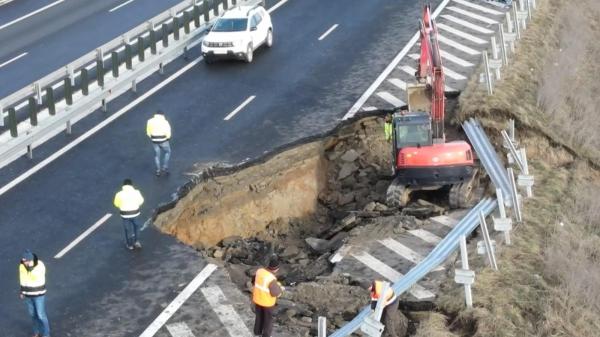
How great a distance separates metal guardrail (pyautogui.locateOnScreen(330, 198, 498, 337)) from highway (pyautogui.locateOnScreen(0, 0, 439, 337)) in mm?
4150

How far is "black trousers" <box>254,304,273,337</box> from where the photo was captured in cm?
1883

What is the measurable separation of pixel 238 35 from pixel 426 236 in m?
13.7

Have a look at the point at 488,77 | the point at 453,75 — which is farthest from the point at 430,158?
the point at 453,75

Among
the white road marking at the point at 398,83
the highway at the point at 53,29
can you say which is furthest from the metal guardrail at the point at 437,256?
the highway at the point at 53,29

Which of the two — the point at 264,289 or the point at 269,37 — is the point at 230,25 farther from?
the point at 264,289

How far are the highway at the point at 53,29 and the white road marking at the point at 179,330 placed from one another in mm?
15310

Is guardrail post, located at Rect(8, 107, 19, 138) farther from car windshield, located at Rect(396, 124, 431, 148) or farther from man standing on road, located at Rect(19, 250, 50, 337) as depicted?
car windshield, located at Rect(396, 124, 431, 148)

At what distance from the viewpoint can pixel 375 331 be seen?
18.3m

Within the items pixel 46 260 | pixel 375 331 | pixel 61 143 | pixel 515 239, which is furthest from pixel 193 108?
pixel 375 331

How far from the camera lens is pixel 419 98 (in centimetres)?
2950

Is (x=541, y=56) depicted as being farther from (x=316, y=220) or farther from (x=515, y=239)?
(x=515, y=239)

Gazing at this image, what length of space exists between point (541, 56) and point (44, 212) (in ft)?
63.5

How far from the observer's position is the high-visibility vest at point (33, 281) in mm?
19453

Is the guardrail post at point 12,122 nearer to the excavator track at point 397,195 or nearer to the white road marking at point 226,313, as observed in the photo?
the white road marking at point 226,313
